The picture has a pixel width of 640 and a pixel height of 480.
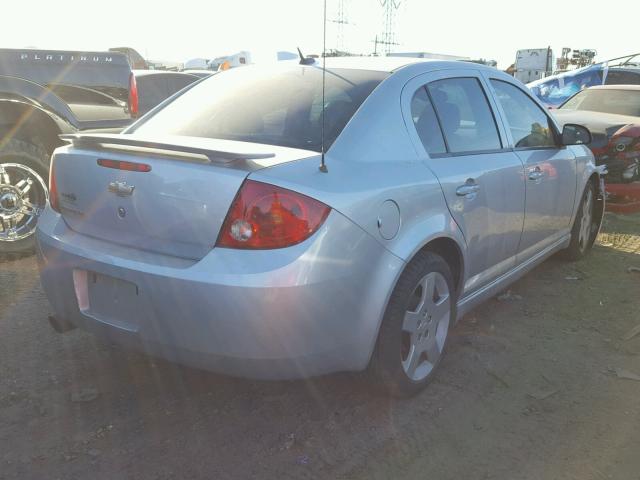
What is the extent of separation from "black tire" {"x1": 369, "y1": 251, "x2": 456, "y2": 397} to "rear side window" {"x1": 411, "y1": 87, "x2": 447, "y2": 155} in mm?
546

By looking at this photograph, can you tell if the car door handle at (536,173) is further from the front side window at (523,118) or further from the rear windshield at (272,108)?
the rear windshield at (272,108)

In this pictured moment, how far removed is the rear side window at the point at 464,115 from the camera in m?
3.13

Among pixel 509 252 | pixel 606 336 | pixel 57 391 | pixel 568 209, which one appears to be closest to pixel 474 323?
pixel 509 252

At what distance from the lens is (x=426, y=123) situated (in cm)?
298

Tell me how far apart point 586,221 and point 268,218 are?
3.87 m

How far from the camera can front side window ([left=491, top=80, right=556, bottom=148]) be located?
3.76m

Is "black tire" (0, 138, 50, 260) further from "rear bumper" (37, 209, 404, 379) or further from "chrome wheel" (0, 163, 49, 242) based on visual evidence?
"rear bumper" (37, 209, 404, 379)

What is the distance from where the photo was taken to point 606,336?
12.2 feet

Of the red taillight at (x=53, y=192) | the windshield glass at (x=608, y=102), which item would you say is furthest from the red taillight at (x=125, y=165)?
the windshield glass at (x=608, y=102)

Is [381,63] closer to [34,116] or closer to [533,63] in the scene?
[34,116]

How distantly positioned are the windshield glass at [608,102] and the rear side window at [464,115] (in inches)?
236

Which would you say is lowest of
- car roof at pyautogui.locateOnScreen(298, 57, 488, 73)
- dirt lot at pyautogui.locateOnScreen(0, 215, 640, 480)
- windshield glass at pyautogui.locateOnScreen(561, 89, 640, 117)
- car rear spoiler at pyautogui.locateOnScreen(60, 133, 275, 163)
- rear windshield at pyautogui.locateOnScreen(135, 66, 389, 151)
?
dirt lot at pyautogui.locateOnScreen(0, 215, 640, 480)

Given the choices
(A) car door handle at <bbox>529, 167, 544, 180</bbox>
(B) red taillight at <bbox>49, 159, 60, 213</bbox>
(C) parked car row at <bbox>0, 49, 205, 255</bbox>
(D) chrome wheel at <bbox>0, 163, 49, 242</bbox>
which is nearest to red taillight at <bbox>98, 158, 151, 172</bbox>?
(B) red taillight at <bbox>49, 159, 60, 213</bbox>

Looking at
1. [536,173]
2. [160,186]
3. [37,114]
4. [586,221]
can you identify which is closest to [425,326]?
[160,186]
